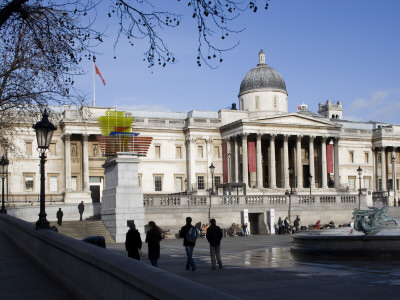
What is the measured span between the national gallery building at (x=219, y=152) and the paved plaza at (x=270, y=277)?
147 ft

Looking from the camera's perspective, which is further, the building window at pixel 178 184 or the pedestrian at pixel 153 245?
the building window at pixel 178 184

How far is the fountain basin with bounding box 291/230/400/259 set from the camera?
2136cm

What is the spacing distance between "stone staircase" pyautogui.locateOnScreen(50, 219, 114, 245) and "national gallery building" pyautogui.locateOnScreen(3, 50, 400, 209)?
25874 millimetres

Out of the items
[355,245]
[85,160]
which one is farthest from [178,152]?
[355,245]

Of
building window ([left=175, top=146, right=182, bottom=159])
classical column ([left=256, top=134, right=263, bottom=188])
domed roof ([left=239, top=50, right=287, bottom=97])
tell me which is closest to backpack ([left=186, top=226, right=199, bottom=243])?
classical column ([left=256, top=134, right=263, bottom=188])

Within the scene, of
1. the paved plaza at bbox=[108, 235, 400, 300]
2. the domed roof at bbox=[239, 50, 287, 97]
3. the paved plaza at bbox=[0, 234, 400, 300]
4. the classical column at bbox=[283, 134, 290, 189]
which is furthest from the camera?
the domed roof at bbox=[239, 50, 287, 97]

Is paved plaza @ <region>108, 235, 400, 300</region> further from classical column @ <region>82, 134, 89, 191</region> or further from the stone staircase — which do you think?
classical column @ <region>82, 134, 89, 191</region>

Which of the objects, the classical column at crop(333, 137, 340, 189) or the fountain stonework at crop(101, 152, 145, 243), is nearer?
the fountain stonework at crop(101, 152, 145, 243)

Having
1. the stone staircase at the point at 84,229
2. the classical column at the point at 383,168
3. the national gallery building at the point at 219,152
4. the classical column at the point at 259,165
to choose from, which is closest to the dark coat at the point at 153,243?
the stone staircase at the point at 84,229

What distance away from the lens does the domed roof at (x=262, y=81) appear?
79.5 meters

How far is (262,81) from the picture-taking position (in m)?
79.6

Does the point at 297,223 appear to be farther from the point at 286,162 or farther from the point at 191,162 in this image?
the point at 191,162

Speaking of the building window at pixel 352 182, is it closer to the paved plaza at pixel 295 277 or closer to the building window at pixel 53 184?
the building window at pixel 53 184

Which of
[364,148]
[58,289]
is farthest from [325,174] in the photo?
[58,289]
